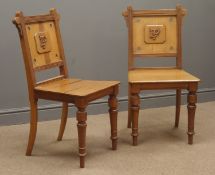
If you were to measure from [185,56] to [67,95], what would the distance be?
1593 mm

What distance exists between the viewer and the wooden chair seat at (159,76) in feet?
7.66

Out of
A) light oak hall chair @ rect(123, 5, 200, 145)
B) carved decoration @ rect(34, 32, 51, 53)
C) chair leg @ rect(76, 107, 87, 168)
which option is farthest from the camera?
light oak hall chair @ rect(123, 5, 200, 145)

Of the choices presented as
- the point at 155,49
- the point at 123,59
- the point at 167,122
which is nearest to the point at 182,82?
the point at 155,49

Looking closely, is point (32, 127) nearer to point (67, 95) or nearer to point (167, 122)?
point (67, 95)

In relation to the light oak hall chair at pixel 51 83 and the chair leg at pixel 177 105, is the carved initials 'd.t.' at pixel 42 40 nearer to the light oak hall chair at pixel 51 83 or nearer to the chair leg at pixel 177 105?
the light oak hall chair at pixel 51 83

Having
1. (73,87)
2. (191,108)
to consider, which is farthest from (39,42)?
(191,108)

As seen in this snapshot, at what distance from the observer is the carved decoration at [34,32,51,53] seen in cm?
227

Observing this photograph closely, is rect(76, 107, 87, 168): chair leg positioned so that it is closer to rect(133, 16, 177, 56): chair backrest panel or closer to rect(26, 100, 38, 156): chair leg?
rect(26, 100, 38, 156): chair leg

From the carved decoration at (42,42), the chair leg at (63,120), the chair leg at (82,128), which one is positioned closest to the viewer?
the chair leg at (82,128)

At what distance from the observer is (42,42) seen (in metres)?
2.31

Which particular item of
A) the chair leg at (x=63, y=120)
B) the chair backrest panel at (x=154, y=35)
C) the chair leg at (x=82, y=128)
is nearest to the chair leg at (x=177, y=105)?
the chair backrest panel at (x=154, y=35)

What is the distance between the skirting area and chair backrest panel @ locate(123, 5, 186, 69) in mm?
503

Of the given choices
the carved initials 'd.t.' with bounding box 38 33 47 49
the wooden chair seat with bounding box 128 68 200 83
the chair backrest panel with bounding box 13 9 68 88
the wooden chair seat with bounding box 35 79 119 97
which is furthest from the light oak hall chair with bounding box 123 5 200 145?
the carved initials 'd.t.' with bounding box 38 33 47 49

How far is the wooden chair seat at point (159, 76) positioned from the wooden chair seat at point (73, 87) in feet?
0.70
